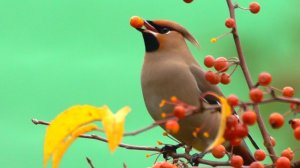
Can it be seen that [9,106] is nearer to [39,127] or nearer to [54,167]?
[39,127]

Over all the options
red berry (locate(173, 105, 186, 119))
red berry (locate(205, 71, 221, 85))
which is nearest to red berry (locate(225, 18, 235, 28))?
red berry (locate(205, 71, 221, 85))

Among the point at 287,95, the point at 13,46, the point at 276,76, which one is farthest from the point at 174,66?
the point at 13,46

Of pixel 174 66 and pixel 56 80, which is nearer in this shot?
pixel 174 66

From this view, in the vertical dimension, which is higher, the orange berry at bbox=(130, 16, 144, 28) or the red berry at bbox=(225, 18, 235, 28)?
the red berry at bbox=(225, 18, 235, 28)

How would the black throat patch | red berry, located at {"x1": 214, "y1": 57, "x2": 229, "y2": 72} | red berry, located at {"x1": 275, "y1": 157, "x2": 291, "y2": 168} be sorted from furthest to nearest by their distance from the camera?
the black throat patch
red berry, located at {"x1": 214, "y1": 57, "x2": 229, "y2": 72}
red berry, located at {"x1": 275, "y1": 157, "x2": 291, "y2": 168}

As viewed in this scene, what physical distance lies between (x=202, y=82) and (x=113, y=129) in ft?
5.02

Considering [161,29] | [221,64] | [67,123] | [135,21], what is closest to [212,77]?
[221,64]

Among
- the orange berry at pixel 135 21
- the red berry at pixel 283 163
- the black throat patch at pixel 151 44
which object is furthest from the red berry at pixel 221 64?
the black throat patch at pixel 151 44

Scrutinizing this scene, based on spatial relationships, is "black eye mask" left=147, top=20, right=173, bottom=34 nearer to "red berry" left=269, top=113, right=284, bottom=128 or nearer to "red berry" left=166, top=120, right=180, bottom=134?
"red berry" left=269, top=113, right=284, bottom=128

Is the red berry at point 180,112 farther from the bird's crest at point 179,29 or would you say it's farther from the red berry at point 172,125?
the bird's crest at point 179,29

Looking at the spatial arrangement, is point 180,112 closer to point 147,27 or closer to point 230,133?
point 230,133

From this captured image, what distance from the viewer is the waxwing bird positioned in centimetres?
231

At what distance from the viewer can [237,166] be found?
1.47 m

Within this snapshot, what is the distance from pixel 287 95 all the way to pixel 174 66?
117 centimetres
